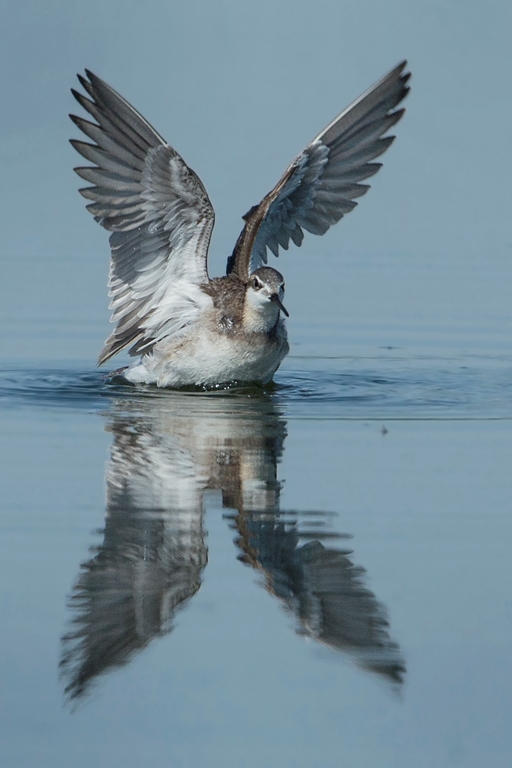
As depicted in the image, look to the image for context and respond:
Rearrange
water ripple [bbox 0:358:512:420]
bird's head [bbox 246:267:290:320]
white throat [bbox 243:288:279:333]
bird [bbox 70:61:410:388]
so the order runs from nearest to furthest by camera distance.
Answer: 1. water ripple [bbox 0:358:512:420]
2. bird [bbox 70:61:410:388]
3. bird's head [bbox 246:267:290:320]
4. white throat [bbox 243:288:279:333]

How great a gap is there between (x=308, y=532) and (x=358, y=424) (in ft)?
8.58

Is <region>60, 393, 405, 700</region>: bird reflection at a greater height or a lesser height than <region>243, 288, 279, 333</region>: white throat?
lesser

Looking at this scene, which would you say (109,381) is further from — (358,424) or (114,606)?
(114,606)

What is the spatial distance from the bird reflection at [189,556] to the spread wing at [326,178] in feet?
10.6

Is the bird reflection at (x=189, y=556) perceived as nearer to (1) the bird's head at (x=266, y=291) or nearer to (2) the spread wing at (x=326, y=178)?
(1) the bird's head at (x=266, y=291)

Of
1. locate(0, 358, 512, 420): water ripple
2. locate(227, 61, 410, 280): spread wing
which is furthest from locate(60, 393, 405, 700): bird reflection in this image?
locate(227, 61, 410, 280): spread wing

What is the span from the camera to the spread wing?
10727 millimetres

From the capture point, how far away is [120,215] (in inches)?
409

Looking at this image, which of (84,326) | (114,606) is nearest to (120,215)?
(84,326)

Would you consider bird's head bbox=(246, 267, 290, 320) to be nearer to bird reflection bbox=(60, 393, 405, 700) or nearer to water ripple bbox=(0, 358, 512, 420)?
water ripple bbox=(0, 358, 512, 420)

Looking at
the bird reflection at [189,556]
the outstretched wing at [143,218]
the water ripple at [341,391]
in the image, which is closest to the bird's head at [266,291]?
the outstretched wing at [143,218]

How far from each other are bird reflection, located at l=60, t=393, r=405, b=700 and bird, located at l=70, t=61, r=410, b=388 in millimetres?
2263

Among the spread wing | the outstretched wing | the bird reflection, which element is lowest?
the bird reflection

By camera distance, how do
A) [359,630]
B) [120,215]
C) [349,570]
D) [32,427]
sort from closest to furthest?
[359,630] < [349,570] < [32,427] < [120,215]
